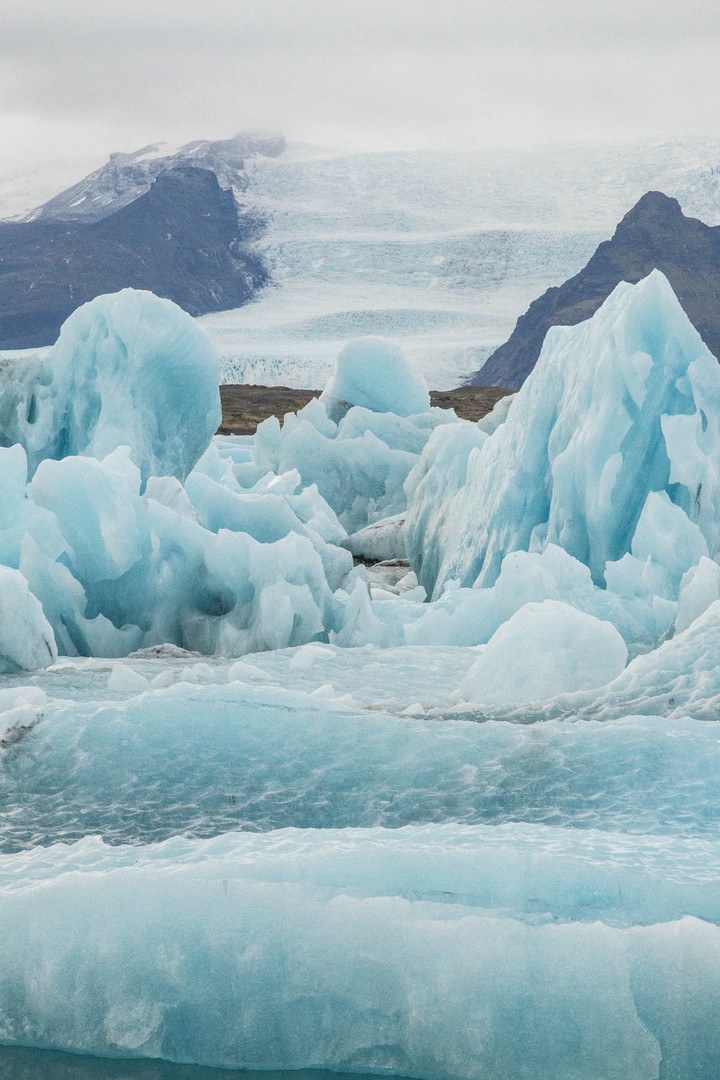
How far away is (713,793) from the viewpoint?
14.1 ft

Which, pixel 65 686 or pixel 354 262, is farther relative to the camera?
pixel 354 262

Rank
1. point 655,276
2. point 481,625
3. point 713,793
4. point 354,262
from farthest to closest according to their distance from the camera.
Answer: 1. point 354,262
2. point 655,276
3. point 481,625
4. point 713,793

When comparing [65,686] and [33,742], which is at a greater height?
[33,742]

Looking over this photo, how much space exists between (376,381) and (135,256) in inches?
3437

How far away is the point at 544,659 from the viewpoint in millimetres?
6535

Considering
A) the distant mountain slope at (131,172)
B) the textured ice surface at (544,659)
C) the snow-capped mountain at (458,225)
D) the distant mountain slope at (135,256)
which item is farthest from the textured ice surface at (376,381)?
the distant mountain slope at (131,172)

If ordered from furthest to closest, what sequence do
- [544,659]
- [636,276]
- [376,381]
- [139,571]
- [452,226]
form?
[452,226]
[636,276]
[376,381]
[139,571]
[544,659]

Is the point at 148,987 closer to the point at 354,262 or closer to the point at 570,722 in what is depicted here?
the point at 570,722

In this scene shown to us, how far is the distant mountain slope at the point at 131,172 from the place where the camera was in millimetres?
111375

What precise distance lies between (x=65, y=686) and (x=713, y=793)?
400 centimetres

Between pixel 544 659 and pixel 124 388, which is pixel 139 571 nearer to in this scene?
pixel 544 659

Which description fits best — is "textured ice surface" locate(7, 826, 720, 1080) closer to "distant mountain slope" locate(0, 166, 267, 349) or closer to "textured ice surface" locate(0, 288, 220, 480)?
"textured ice surface" locate(0, 288, 220, 480)

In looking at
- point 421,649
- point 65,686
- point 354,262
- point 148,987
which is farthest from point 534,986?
point 354,262

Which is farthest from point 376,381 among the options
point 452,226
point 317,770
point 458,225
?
point 458,225
